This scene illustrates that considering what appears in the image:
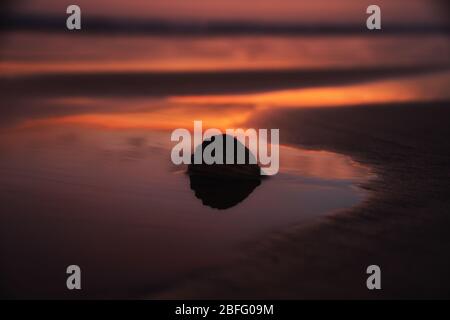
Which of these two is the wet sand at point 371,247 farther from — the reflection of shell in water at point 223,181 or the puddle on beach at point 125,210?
the reflection of shell in water at point 223,181

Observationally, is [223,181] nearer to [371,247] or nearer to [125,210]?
[125,210]

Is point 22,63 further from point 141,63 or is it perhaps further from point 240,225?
point 240,225

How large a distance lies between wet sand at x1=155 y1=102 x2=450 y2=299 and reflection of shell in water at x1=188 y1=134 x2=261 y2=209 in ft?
1.58

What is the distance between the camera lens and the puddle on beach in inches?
102

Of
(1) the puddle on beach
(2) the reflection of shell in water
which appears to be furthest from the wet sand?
(2) the reflection of shell in water

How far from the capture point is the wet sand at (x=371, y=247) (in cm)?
243

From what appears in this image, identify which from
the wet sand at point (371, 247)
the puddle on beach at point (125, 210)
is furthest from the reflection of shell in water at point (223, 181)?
the wet sand at point (371, 247)

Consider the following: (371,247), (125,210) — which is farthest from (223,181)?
(371,247)

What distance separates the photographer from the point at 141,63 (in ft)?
21.9

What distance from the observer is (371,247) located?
110 inches

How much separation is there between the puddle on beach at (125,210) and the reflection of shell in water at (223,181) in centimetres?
5

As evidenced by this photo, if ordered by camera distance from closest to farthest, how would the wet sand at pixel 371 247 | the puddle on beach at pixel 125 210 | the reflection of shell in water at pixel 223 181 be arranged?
the wet sand at pixel 371 247
the puddle on beach at pixel 125 210
the reflection of shell in water at pixel 223 181

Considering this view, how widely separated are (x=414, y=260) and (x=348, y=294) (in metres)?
0.44

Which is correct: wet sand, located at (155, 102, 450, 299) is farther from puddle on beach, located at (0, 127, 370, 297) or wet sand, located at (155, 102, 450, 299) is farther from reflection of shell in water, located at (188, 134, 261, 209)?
reflection of shell in water, located at (188, 134, 261, 209)
